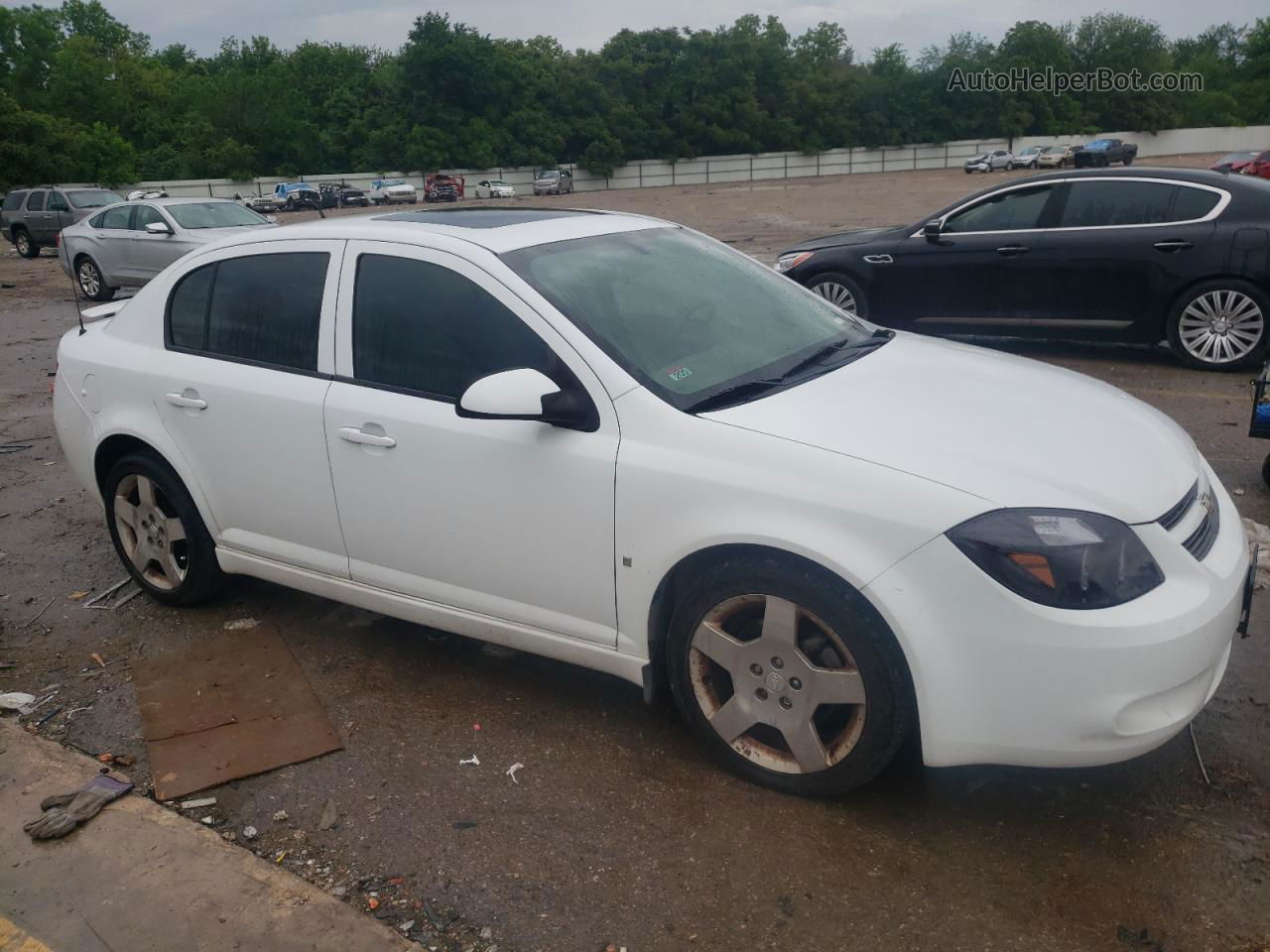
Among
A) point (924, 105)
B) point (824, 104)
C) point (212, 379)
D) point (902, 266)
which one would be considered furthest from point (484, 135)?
point (212, 379)

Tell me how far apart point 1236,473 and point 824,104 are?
8623 centimetres

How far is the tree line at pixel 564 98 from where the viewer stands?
7431 cm

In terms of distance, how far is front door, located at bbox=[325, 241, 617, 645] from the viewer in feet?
10.5

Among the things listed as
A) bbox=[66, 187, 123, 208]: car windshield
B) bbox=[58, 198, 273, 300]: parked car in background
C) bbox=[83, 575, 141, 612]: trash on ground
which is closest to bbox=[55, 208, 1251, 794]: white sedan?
bbox=[83, 575, 141, 612]: trash on ground

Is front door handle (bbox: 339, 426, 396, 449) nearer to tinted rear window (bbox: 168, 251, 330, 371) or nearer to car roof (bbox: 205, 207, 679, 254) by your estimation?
tinted rear window (bbox: 168, 251, 330, 371)

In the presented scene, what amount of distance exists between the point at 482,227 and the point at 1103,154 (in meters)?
59.1

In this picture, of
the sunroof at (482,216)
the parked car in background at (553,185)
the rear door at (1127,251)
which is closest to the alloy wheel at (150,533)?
the sunroof at (482,216)

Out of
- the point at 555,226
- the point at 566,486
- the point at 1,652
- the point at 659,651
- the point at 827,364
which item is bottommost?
the point at 1,652

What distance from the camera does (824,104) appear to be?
280ft

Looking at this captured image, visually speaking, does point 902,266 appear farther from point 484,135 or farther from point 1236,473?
point 484,135

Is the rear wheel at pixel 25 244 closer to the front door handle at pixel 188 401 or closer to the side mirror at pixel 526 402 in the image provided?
the front door handle at pixel 188 401

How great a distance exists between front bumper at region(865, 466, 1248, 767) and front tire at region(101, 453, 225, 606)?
302 cm

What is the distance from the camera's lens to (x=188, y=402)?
164 inches

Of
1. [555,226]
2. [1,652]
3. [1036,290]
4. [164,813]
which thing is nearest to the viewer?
[164,813]
